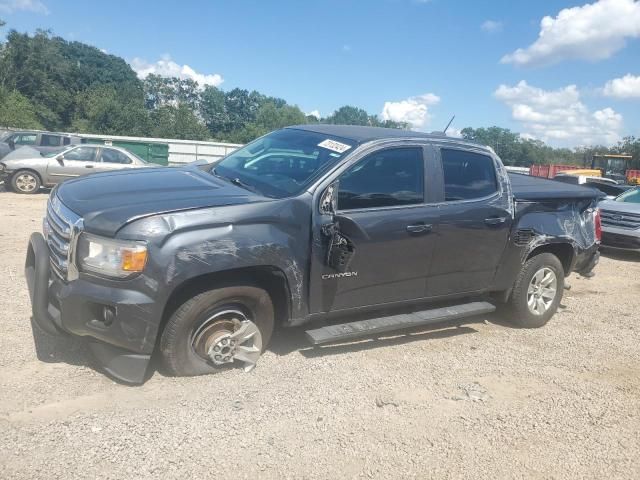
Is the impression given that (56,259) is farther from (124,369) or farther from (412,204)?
(412,204)

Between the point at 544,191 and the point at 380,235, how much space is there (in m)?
2.27

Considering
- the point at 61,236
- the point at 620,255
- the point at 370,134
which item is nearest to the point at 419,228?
the point at 370,134

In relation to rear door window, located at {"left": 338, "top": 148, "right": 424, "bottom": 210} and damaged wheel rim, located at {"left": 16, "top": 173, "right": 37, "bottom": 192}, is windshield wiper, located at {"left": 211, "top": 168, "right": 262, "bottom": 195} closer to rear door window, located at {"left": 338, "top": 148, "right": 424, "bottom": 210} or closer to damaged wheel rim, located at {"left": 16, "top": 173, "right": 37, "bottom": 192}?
rear door window, located at {"left": 338, "top": 148, "right": 424, "bottom": 210}

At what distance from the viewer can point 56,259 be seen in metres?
3.53

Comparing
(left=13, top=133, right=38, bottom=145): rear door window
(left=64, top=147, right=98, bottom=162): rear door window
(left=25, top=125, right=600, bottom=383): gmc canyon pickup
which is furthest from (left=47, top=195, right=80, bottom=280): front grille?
(left=13, top=133, right=38, bottom=145): rear door window

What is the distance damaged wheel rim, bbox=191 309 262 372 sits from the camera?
371cm

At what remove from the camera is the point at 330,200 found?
393cm

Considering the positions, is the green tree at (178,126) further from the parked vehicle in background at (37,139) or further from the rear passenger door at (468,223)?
the rear passenger door at (468,223)

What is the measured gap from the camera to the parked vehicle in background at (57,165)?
1295 cm

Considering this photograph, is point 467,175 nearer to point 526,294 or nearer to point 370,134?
point 370,134

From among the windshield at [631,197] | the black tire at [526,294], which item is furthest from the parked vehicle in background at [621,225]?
the black tire at [526,294]

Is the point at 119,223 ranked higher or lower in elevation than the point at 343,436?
higher

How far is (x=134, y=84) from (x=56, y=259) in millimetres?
112986

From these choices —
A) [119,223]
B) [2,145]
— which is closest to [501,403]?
[119,223]
